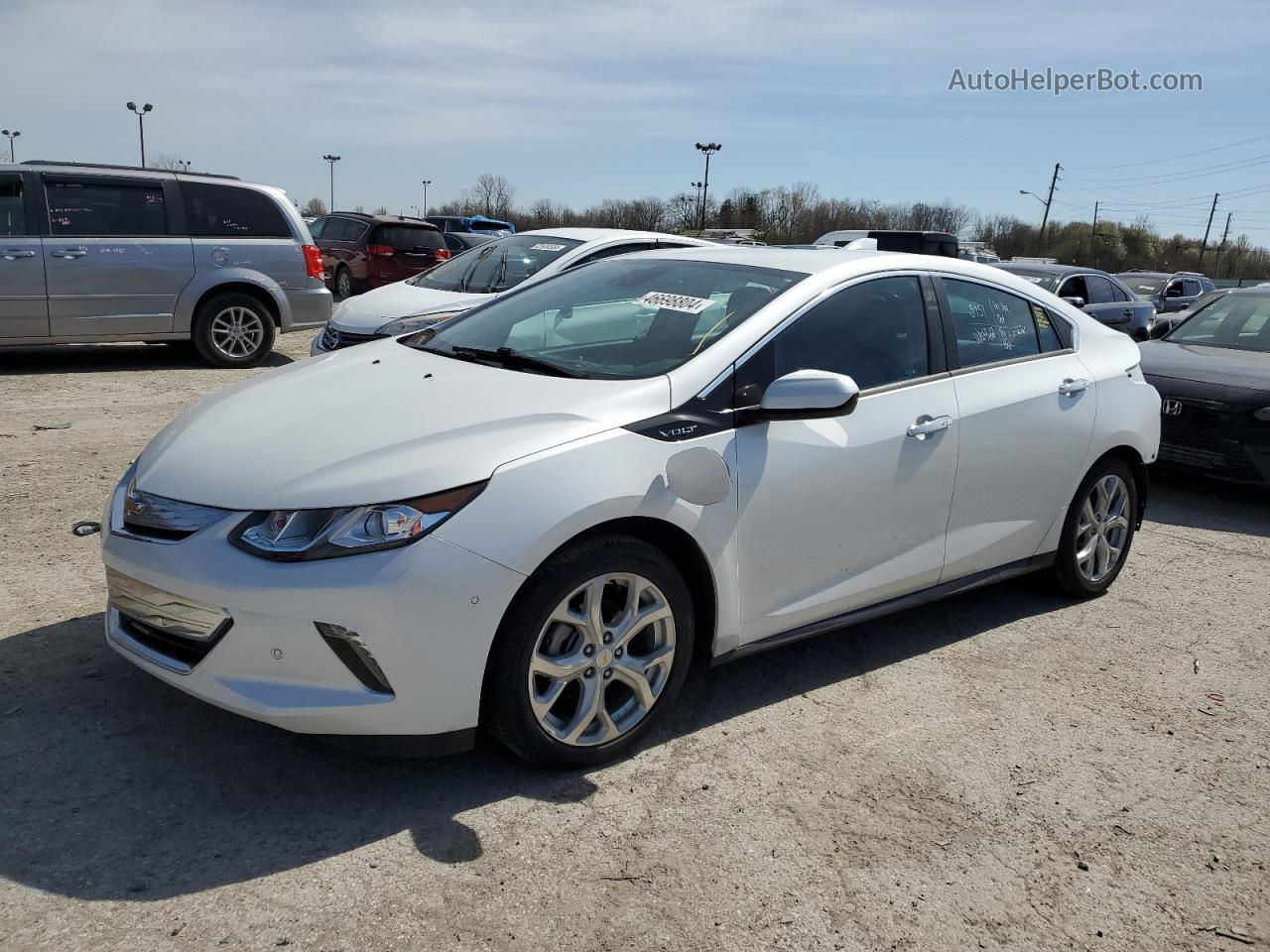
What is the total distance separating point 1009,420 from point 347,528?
2.77m

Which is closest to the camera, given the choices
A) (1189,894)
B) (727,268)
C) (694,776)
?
(1189,894)

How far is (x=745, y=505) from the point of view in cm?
351

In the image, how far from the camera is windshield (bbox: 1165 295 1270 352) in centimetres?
843

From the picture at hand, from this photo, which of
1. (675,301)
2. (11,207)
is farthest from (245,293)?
(675,301)

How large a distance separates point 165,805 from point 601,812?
4.03 feet

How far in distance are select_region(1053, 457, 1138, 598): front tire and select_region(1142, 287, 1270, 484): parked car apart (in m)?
2.46

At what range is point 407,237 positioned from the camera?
20641mm

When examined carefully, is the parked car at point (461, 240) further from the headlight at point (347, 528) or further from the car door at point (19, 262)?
the headlight at point (347, 528)

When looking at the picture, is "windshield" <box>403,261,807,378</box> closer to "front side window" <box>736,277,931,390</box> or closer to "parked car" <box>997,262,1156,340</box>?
"front side window" <box>736,277,931,390</box>

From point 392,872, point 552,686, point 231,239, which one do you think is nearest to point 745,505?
point 552,686

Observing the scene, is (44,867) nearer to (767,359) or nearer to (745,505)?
(745,505)

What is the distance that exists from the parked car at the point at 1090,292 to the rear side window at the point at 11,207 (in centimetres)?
1035

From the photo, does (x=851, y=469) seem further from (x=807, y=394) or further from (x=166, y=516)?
(x=166, y=516)

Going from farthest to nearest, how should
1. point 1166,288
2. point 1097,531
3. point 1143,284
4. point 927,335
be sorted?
1. point 1166,288
2. point 1143,284
3. point 1097,531
4. point 927,335
